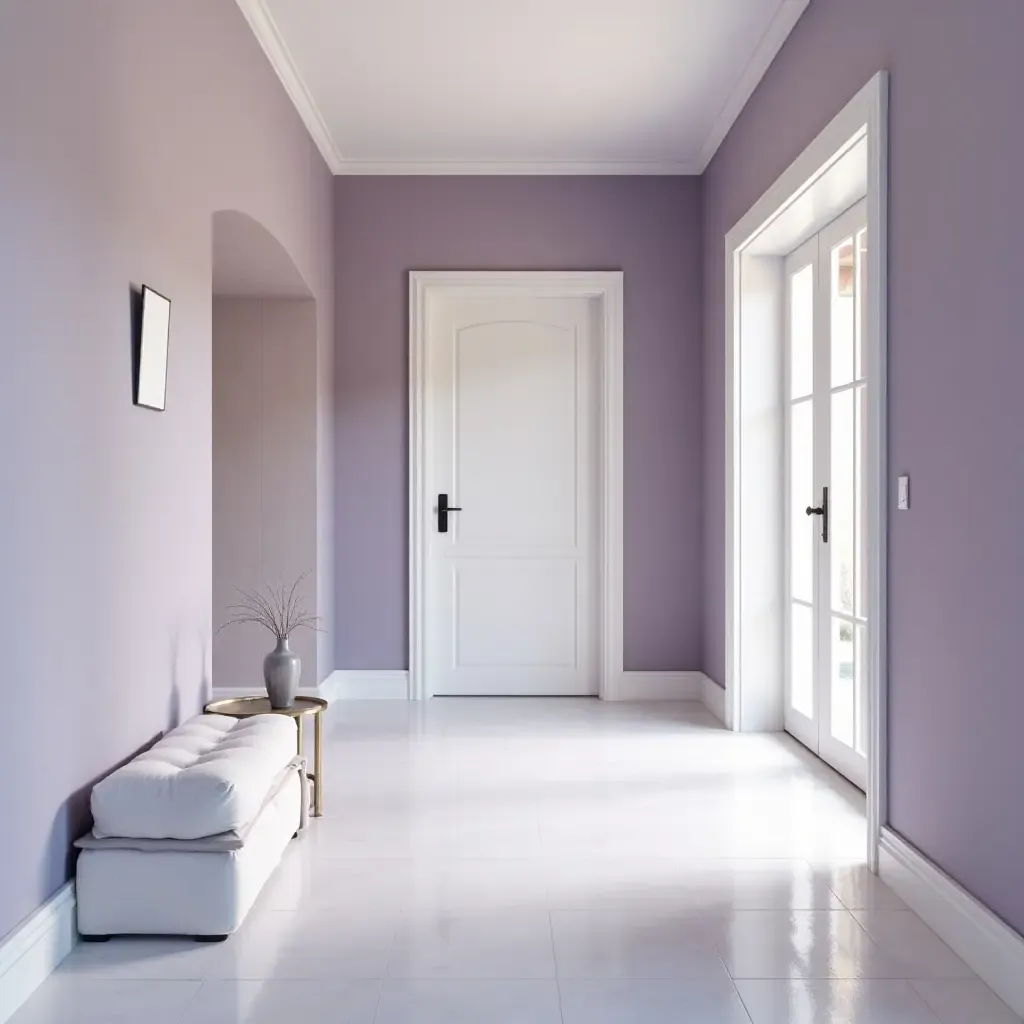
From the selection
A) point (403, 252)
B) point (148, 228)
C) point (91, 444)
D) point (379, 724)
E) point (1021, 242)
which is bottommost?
point (379, 724)

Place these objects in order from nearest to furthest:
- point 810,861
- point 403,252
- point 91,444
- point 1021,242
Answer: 1. point 1021,242
2. point 91,444
3. point 810,861
4. point 403,252

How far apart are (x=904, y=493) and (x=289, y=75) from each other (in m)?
3.09

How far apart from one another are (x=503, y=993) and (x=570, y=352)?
3.89 m

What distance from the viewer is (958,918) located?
7.58ft

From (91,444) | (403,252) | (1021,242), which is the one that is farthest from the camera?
(403,252)

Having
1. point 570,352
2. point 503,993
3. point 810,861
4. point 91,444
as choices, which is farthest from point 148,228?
point 570,352

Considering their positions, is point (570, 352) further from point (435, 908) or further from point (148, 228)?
point (435, 908)

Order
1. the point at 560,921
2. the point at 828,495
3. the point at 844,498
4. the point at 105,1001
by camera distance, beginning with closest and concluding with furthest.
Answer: the point at 105,1001 < the point at 560,921 < the point at 844,498 < the point at 828,495

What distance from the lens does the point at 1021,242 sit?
206 cm

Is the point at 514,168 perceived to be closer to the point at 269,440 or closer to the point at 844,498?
the point at 269,440

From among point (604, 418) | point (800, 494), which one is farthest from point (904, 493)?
point (604, 418)

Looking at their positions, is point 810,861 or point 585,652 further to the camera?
point 585,652

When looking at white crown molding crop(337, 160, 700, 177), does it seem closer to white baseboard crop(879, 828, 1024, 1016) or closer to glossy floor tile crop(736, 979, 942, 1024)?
white baseboard crop(879, 828, 1024, 1016)

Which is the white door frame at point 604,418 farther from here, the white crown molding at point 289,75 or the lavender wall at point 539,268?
the white crown molding at point 289,75
